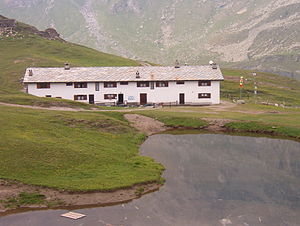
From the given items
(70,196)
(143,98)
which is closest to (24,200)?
(70,196)

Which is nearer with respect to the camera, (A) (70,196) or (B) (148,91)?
(A) (70,196)

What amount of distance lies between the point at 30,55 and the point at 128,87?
7081 cm

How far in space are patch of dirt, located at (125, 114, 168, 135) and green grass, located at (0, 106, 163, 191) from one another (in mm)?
5355

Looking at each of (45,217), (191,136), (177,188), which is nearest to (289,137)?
(191,136)

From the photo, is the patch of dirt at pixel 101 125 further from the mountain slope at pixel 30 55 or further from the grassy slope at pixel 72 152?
the mountain slope at pixel 30 55

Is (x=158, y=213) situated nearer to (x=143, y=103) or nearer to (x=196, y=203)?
(x=196, y=203)

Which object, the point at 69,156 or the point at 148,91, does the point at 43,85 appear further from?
the point at 69,156

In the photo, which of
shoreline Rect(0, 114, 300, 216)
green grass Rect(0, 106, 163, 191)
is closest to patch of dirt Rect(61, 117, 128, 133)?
green grass Rect(0, 106, 163, 191)

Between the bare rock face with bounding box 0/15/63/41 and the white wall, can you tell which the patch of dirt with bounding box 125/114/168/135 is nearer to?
the white wall

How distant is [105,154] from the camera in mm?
36594

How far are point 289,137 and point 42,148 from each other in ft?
103

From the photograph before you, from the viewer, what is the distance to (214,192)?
1153 inches

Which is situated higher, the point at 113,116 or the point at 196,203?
the point at 113,116

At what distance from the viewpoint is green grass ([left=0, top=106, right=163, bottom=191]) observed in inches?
1171
